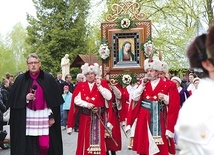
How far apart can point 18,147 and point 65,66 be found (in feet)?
65.3

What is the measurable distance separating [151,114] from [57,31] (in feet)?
107

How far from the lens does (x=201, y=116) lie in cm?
241

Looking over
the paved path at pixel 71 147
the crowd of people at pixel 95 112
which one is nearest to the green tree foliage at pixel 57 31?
the paved path at pixel 71 147

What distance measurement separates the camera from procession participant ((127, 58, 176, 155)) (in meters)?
7.55

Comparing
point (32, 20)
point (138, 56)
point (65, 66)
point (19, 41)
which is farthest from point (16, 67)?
point (138, 56)

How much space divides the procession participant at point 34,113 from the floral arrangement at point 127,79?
5.91ft

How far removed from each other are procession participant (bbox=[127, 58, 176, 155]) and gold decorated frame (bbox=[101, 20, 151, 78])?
3.95 feet

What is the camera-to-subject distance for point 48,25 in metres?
40.3

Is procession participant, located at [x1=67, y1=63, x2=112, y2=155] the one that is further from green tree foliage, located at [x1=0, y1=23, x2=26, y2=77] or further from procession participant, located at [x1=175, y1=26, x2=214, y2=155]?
green tree foliage, located at [x1=0, y1=23, x2=26, y2=77]

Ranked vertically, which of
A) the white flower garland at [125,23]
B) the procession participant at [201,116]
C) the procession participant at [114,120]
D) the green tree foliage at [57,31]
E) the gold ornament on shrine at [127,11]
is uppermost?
the green tree foliage at [57,31]

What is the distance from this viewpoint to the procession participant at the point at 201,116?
2398 millimetres

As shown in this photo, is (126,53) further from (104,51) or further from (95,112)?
(95,112)

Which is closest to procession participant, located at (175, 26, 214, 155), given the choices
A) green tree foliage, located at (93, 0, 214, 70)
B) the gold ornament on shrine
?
the gold ornament on shrine

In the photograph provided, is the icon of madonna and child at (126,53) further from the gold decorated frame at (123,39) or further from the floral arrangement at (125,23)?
the floral arrangement at (125,23)
